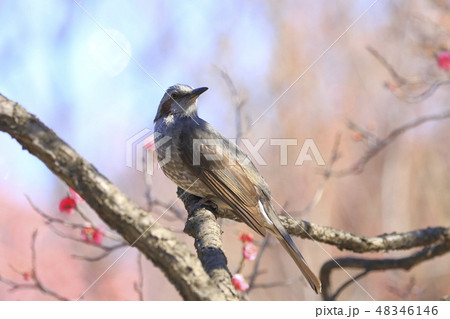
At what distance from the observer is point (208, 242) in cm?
217

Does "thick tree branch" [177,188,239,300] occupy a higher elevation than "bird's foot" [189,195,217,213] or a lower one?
lower

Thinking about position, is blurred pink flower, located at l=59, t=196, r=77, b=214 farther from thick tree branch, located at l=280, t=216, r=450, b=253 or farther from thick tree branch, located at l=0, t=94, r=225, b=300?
thick tree branch, located at l=0, t=94, r=225, b=300

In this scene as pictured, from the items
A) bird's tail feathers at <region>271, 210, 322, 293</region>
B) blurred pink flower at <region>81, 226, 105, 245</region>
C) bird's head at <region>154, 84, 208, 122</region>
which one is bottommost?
bird's tail feathers at <region>271, 210, 322, 293</region>

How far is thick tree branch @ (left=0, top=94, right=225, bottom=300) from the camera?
1.41 metres

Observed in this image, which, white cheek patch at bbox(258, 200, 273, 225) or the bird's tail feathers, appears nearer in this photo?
the bird's tail feathers

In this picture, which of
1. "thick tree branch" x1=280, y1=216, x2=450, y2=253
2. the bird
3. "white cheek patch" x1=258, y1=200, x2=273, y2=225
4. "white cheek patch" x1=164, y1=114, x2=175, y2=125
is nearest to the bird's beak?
the bird

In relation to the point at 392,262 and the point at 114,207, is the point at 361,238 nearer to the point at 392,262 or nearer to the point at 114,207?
the point at 392,262

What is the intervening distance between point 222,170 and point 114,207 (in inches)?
70.5

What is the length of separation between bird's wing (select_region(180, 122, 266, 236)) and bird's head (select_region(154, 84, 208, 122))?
250 millimetres

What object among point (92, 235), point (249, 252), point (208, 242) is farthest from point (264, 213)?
point (92, 235)

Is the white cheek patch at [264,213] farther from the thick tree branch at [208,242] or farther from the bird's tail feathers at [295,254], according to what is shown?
the thick tree branch at [208,242]

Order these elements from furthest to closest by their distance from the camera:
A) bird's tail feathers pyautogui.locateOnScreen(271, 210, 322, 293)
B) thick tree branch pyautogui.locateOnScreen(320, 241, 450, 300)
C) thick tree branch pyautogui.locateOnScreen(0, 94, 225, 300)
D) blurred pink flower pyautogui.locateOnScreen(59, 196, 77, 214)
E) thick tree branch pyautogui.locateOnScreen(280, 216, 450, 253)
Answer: thick tree branch pyautogui.locateOnScreen(320, 241, 450, 300)
blurred pink flower pyautogui.locateOnScreen(59, 196, 77, 214)
thick tree branch pyautogui.locateOnScreen(280, 216, 450, 253)
bird's tail feathers pyautogui.locateOnScreen(271, 210, 322, 293)
thick tree branch pyautogui.locateOnScreen(0, 94, 225, 300)
